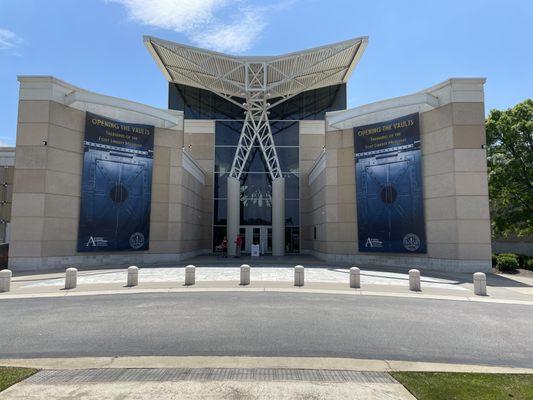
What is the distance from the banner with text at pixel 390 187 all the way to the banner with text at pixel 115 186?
47.0ft

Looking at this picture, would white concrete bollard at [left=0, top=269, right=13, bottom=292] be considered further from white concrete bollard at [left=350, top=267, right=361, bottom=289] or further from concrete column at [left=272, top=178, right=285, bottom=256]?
concrete column at [left=272, top=178, right=285, bottom=256]

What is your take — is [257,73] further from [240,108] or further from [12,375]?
[12,375]

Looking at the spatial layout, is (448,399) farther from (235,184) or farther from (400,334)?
(235,184)

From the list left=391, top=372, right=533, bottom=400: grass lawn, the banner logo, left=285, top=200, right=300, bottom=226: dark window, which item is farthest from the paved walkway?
left=285, top=200, right=300, bottom=226: dark window

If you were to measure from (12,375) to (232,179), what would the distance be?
2581 centimetres

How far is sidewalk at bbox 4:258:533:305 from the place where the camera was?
14.1m

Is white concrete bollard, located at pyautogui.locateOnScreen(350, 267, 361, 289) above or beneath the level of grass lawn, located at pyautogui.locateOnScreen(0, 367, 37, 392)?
above

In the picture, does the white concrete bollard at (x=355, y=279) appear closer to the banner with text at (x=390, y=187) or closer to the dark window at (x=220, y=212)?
the banner with text at (x=390, y=187)

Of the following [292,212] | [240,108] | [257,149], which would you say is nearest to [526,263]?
[292,212]

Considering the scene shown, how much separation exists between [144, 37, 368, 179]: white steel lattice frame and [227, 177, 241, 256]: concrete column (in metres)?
1.47

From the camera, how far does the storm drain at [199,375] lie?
5797 mm

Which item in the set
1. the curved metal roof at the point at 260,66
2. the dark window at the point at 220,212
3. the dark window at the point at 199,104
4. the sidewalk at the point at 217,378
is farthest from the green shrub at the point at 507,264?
the dark window at the point at 199,104

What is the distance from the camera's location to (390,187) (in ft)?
76.2

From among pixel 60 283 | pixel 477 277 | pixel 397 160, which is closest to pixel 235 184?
pixel 397 160
